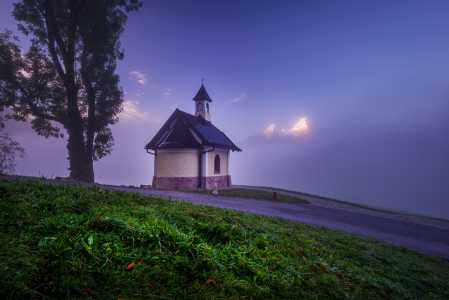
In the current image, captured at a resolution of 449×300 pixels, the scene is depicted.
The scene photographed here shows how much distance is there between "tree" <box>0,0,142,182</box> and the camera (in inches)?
660

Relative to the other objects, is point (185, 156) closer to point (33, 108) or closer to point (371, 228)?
point (33, 108)

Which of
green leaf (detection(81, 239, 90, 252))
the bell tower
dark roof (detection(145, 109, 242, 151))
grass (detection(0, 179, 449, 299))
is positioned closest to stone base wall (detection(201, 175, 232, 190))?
dark roof (detection(145, 109, 242, 151))

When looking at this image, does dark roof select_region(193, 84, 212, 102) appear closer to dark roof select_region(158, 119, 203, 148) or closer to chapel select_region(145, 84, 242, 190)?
chapel select_region(145, 84, 242, 190)

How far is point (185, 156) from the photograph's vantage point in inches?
720

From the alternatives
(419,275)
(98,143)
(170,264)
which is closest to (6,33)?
(98,143)

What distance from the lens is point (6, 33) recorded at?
53.9 feet

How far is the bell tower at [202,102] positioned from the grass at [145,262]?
67.7 ft

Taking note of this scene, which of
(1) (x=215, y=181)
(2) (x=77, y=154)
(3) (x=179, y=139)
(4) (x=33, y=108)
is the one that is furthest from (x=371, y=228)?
(4) (x=33, y=108)

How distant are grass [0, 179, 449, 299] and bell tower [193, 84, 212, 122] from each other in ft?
67.7

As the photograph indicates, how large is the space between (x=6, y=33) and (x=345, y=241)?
2701 centimetres

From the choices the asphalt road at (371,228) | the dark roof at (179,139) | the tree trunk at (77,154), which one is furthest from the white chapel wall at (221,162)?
the tree trunk at (77,154)

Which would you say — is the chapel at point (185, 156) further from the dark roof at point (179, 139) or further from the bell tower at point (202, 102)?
the bell tower at point (202, 102)

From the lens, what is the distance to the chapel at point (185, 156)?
18.1 m

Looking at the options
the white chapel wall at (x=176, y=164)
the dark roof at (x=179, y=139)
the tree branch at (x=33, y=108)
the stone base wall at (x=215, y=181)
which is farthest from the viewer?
the stone base wall at (x=215, y=181)
